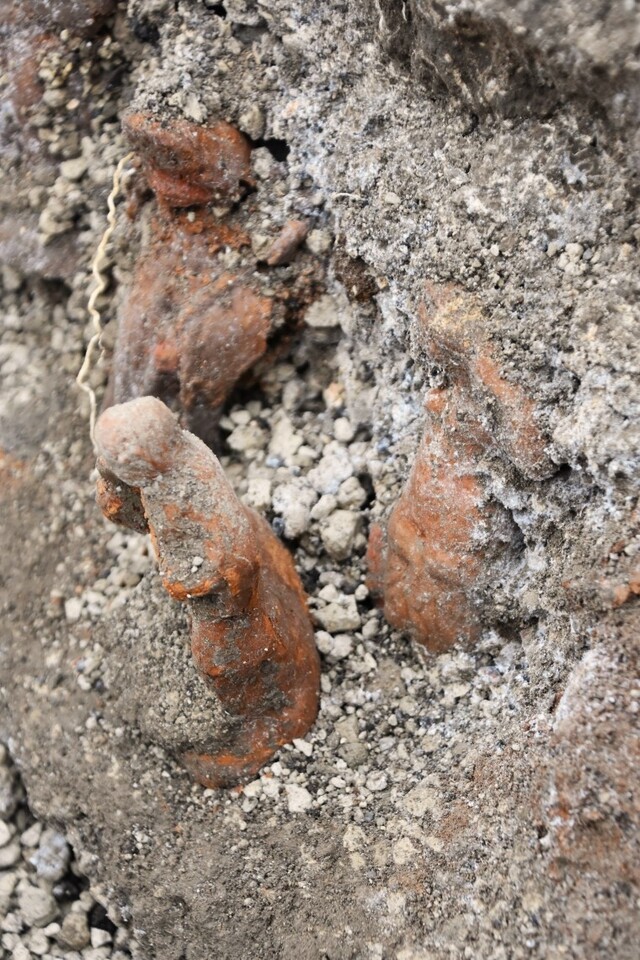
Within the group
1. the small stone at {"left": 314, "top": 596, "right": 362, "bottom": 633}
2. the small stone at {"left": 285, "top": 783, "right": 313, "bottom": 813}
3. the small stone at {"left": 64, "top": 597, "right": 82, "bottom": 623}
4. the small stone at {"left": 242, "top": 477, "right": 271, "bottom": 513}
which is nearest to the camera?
the small stone at {"left": 285, "top": 783, "right": 313, "bottom": 813}

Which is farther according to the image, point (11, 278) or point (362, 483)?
point (11, 278)

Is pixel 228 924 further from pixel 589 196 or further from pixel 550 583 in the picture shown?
pixel 589 196

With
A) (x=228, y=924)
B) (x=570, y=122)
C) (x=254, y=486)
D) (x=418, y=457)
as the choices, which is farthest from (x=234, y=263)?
(x=228, y=924)

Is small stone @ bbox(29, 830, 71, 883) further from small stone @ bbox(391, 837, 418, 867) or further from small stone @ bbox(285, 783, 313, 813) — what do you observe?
small stone @ bbox(391, 837, 418, 867)

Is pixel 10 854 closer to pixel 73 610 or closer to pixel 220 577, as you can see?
pixel 73 610

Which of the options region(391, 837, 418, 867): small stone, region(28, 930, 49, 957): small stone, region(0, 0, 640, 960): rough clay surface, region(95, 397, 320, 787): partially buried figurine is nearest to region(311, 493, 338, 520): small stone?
region(0, 0, 640, 960): rough clay surface

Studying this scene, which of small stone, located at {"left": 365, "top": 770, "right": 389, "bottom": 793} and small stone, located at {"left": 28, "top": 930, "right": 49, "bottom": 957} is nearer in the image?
small stone, located at {"left": 365, "top": 770, "right": 389, "bottom": 793}

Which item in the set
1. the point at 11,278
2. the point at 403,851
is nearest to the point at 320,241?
the point at 11,278

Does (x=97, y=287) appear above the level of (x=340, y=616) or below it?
above
